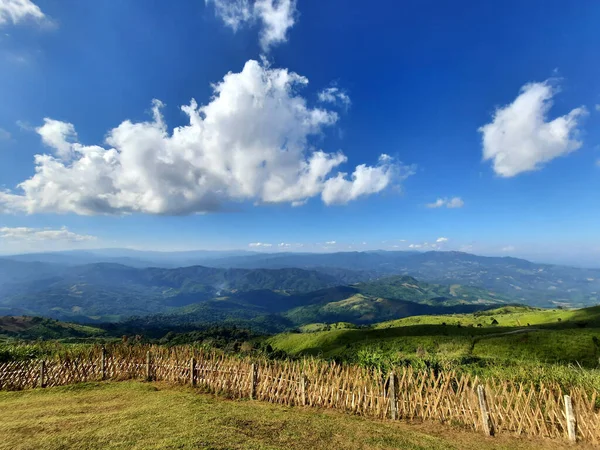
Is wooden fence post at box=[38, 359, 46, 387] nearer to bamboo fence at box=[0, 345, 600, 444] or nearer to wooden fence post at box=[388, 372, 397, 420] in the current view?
bamboo fence at box=[0, 345, 600, 444]

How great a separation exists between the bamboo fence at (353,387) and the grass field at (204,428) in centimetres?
56

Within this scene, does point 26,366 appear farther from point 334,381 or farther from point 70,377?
point 334,381

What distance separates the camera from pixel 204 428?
995 centimetres

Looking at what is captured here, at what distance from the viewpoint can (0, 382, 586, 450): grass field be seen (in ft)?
30.1

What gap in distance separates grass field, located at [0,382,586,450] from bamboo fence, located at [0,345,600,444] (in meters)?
0.56

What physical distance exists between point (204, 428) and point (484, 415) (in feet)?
31.9

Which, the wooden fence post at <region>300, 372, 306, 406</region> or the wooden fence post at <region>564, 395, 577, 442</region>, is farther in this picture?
the wooden fence post at <region>300, 372, 306, 406</region>

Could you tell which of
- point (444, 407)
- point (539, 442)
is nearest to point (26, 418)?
point (444, 407)

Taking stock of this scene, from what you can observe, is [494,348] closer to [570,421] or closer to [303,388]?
[570,421]

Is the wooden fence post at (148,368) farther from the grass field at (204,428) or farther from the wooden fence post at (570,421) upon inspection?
the wooden fence post at (570,421)

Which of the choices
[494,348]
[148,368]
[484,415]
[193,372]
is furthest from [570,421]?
[494,348]

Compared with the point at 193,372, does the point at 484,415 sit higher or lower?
higher

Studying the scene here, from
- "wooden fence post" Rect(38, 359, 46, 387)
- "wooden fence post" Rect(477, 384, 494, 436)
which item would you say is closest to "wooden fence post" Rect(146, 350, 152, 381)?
"wooden fence post" Rect(38, 359, 46, 387)

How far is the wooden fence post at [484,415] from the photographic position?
421 inches
